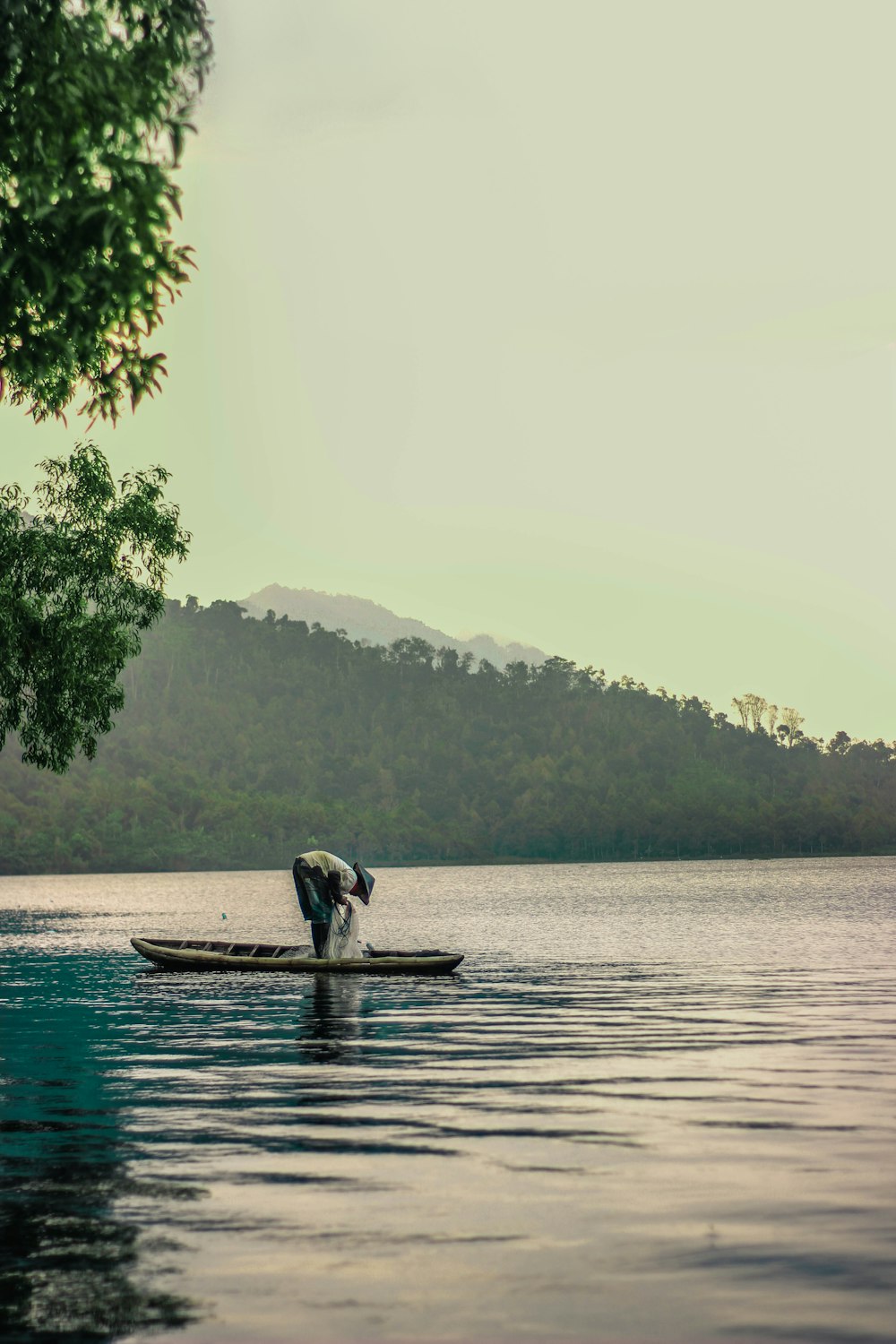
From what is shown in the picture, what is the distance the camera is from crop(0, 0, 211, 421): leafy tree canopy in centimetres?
1505

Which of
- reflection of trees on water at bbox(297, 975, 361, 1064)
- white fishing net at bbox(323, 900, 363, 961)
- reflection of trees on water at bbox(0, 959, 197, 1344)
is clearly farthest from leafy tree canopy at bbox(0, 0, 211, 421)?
white fishing net at bbox(323, 900, 363, 961)

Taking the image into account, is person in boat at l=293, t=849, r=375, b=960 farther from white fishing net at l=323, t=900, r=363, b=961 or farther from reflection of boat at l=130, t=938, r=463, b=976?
reflection of boat at l=130, t=938, r=463, b=976

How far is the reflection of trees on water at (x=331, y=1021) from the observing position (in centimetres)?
3142

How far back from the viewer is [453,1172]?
56.8 feet

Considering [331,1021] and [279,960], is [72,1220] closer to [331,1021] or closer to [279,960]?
[331,1021]

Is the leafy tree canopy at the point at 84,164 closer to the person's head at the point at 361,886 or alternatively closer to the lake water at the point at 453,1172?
the lake water at the point at 453,1172

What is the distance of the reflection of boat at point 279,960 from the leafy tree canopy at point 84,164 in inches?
1521

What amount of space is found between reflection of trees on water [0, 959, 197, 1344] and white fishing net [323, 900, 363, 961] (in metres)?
25.3

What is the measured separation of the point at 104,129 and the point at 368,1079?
54.9ft

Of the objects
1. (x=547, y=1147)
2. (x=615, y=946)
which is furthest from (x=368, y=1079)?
(x=615, y=946)

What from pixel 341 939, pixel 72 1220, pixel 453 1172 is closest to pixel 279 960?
pixel 341 939

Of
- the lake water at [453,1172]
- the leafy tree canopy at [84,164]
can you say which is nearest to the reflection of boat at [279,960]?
the lake water at [453,1172]

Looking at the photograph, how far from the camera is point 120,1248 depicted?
44.9 feet

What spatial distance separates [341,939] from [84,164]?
138 ft
